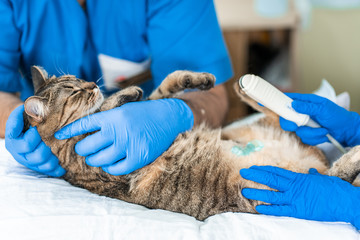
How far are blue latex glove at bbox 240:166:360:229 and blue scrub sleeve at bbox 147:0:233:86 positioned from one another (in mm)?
595

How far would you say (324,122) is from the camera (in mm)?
1135

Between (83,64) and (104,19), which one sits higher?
(104,19)

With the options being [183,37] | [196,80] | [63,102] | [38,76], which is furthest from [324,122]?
[38,76]

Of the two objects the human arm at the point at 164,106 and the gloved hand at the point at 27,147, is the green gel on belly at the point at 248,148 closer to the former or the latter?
the human arm at the point at 164,106

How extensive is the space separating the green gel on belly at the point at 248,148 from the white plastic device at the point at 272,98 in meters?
0.14

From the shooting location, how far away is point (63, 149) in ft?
3.43

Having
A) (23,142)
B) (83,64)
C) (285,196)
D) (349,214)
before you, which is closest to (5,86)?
(83,64)

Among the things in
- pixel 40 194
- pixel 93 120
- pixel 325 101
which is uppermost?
pixel 325 101

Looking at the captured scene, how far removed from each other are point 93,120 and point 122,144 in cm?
12

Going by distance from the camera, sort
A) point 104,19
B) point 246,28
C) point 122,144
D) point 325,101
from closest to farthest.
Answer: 1. point 122,144
2. point 325,101
3. point 104,19
4. point 246,28

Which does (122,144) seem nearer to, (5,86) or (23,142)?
(23,142)

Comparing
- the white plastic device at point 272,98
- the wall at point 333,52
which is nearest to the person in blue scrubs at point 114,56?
the white plastic device at point 272,98

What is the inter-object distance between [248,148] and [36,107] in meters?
0.71

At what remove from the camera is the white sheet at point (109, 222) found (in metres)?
0.79
